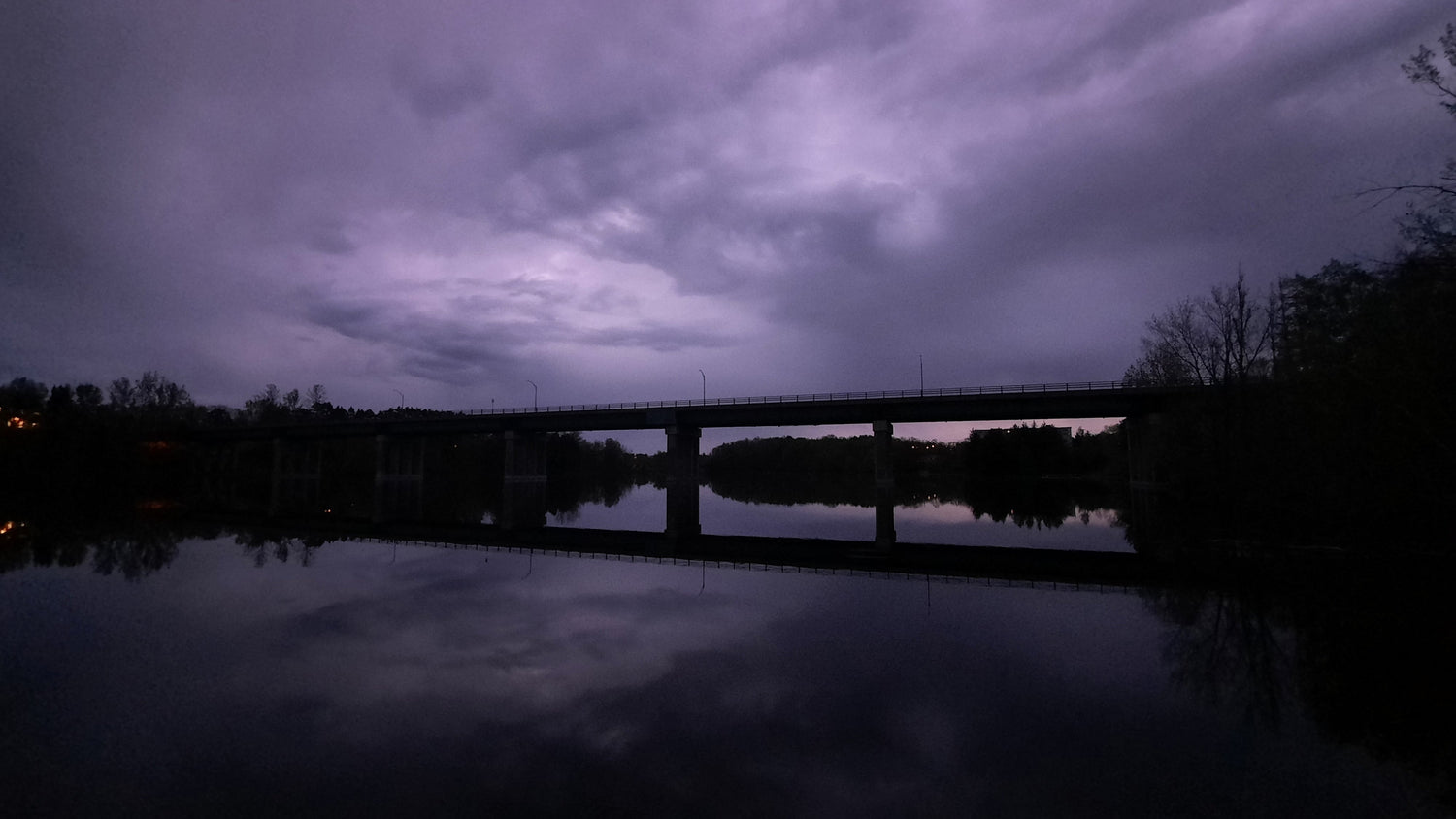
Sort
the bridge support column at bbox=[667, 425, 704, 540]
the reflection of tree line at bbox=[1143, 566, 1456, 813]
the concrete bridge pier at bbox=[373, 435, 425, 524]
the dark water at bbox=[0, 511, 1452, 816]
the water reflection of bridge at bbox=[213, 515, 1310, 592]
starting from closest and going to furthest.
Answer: the dark water at bbox=[0, 511, 1452, 816] → the reflection of tree line at bbox=[1143, 566, 1456, 813] → the water reflection of bridge at bbox=[213, 515, 1310, 592] → the bridge support column at bbox=[667, 425, 704, 540] → the concrete bridge pier at bbox=[373, 435, 425, 524]

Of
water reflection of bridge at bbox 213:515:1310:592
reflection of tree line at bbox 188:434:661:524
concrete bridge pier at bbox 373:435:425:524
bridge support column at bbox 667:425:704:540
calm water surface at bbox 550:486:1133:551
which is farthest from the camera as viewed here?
concrete bridge pier at bbox 373:435:425:524

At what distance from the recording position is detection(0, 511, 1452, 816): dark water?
7.33 meters

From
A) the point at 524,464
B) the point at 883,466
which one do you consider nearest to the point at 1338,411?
the point at 883,466

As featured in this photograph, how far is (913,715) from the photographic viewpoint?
9727mm

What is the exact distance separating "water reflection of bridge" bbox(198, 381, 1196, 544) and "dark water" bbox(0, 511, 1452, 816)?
74.0ft

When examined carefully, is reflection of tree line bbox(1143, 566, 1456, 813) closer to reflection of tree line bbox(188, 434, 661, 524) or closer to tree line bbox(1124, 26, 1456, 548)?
tree line bbox(1124, 26, 1456, 548)

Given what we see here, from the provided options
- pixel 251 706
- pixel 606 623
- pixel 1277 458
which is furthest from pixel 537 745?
pixel 1277 458

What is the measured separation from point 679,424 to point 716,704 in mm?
80230

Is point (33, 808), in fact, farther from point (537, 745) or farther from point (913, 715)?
point (913, 715)

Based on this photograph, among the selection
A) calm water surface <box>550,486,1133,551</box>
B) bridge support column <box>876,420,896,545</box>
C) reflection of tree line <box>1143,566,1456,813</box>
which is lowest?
calm water surface <box>550,486,1133,551</box>

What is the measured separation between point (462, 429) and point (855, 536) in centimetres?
7798

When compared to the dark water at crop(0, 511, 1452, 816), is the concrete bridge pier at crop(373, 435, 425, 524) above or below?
above

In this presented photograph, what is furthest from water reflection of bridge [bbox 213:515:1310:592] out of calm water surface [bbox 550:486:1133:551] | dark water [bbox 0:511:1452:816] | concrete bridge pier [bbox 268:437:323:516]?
concrete bridge pier [bbox 268:437:323:516]

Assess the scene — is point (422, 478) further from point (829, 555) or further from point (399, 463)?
point (829, 555)
